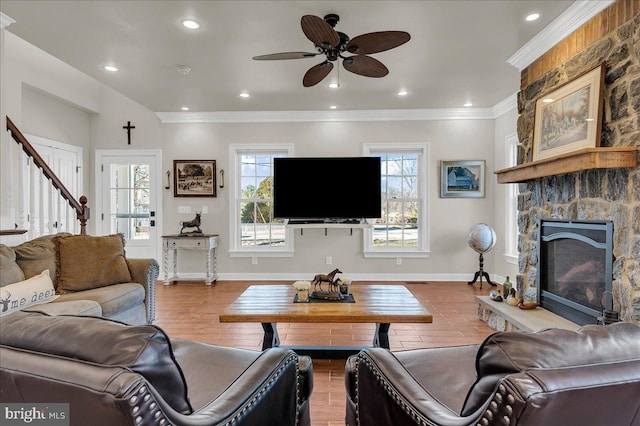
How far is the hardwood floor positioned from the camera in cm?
217

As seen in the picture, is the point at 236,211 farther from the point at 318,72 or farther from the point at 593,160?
the point at 593,160

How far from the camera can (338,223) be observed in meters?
4.88

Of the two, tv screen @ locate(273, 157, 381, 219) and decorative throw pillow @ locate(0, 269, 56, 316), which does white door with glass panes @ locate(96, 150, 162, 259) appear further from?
decorative throw pillow @ locate(0, 269, 56, 316)

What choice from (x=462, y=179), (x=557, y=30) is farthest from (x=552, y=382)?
(x=462, y=179)

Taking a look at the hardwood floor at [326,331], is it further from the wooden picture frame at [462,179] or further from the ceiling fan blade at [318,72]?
the ceiling fan blade at [318,72]

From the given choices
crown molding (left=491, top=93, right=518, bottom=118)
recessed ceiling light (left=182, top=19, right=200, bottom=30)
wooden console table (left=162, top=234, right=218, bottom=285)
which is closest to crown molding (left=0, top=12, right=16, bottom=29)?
recessed ceiling light (left=182, top=19, right=200, bottom=30)

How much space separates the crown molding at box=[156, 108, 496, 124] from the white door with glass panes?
0.90m

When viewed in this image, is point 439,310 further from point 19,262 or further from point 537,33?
point 19,262

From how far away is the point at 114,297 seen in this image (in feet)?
8.66

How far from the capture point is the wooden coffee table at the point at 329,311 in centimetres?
219

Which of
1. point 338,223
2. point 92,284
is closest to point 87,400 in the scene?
point 92,284

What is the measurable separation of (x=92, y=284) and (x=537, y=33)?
4376 millimetres

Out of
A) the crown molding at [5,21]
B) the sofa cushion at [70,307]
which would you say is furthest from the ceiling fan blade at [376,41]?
the crown molding at [5,21]

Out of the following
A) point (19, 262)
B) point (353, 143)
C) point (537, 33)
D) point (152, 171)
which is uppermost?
point (537, 33)
